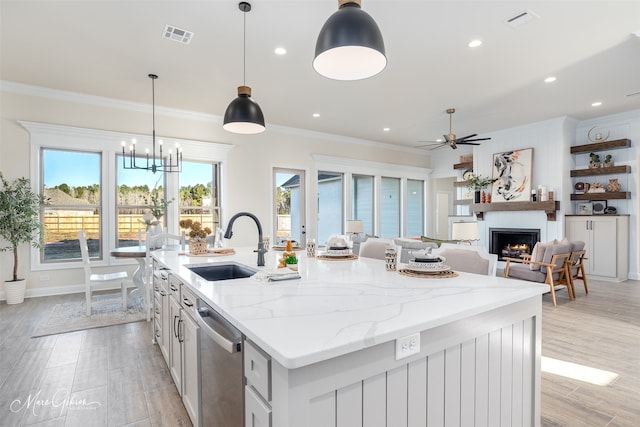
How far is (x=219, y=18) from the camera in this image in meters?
3.03

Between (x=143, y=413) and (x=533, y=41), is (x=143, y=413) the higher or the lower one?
the lower one

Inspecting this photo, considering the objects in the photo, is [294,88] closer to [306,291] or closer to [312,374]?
[306,291]

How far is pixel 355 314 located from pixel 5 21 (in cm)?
422

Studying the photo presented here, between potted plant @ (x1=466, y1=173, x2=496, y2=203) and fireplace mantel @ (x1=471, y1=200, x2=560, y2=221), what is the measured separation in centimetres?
23

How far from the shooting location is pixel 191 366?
1729 millimetres

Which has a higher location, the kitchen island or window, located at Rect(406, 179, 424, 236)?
window, located at Rect(406, 179, 424, 236)

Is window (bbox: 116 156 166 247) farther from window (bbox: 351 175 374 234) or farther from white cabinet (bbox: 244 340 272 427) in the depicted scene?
white cabinet (bbox: 244 340 272 427)

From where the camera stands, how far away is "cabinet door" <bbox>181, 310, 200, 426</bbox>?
5.31 feet

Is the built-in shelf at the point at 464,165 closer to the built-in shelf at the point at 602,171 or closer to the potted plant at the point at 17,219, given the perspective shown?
the built-in shelf at the point at 602,171

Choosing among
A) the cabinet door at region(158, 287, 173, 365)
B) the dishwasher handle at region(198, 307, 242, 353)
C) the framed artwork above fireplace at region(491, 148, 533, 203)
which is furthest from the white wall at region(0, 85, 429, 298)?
the dishwasher handle at region(198, 307, 242, 353)

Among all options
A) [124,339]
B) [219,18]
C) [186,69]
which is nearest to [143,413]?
[124,339]

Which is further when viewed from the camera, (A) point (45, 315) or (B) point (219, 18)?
(A) point (45, 315)

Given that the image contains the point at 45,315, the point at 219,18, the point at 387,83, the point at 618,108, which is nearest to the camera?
the point at 219,18

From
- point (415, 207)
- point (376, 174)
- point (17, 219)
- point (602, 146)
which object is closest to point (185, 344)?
point (17, 219)
